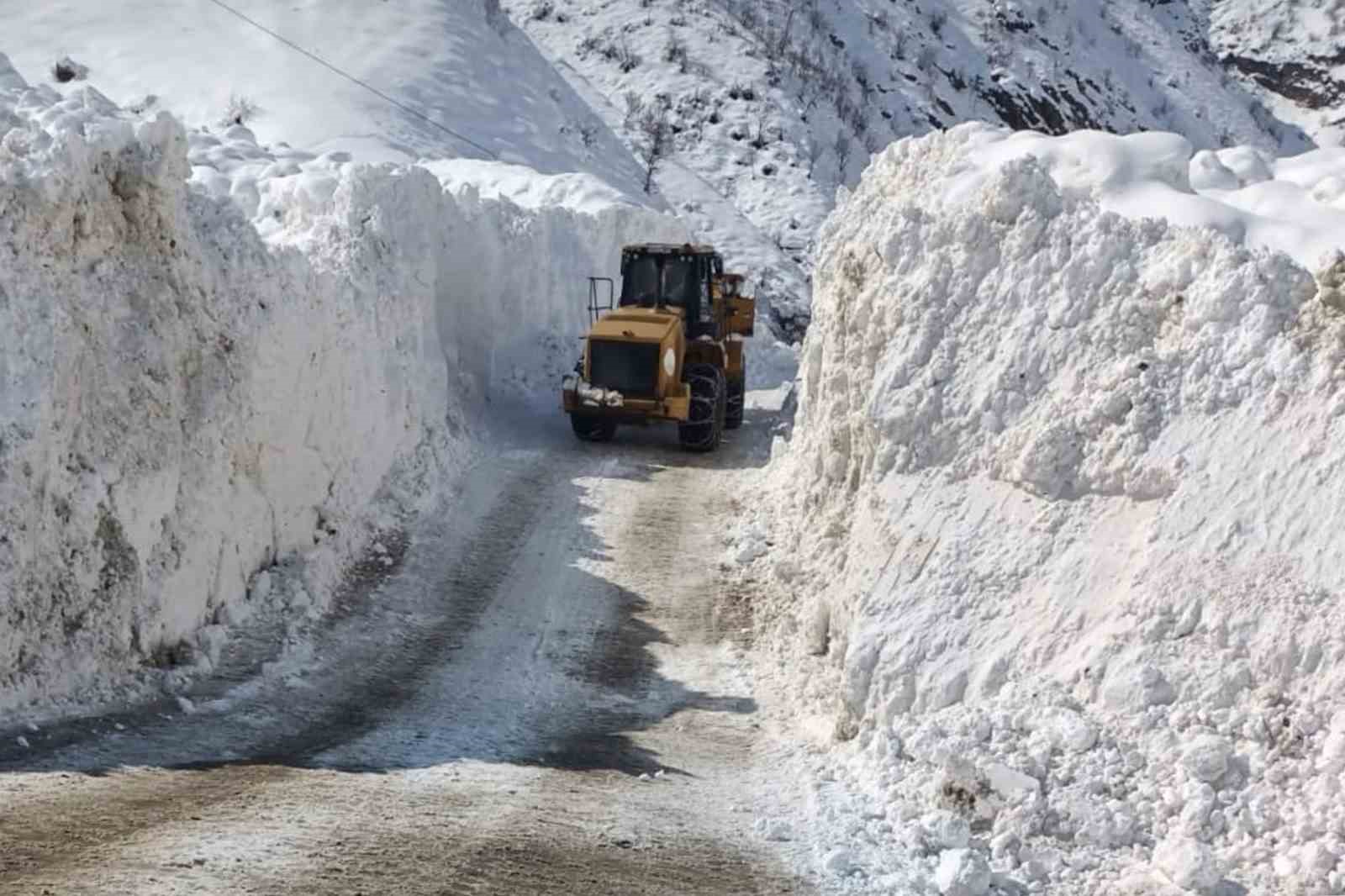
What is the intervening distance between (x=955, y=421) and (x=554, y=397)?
1251cm

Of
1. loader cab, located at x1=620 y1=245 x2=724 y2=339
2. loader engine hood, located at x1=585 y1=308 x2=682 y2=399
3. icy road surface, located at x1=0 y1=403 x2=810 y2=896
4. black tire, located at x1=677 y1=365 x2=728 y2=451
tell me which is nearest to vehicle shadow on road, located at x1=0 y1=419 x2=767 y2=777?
icy road surface, located at x1=0 y1=403 x2=810 y2=896

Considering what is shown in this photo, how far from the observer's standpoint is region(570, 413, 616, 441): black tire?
1952cm

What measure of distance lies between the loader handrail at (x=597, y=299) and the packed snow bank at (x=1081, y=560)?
970cm

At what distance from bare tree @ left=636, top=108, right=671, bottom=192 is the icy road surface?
97.2ft

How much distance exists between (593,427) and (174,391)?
9.13 meters

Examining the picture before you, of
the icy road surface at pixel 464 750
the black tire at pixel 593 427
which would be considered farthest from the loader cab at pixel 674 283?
the icy road surface at pixel 464 750

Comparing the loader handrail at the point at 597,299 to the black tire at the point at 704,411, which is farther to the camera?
the loader handrail at the point at 597,299

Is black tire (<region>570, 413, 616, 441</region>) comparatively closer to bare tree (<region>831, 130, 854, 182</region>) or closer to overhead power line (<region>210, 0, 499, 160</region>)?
overhead power line (<region>210, 0, 499, 160</region>)

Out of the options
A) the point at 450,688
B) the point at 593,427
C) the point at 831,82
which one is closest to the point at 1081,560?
the point at 450,688

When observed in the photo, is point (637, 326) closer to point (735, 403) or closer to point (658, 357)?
point (658, 357)

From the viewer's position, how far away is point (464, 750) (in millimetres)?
9344

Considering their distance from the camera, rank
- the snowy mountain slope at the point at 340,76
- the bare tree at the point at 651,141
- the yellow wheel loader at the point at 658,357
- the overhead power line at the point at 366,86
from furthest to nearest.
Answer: the bare tree at the point at 651,141
the overhead power line at the point at 366,86
the snowy mountain slope at the point at 340,76
the yellow wheel loader at the point at 658,357

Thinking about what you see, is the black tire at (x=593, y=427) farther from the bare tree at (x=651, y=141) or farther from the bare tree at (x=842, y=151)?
the bare tree at (x=842, y=151)

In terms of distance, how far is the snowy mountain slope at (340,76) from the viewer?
125 ft
